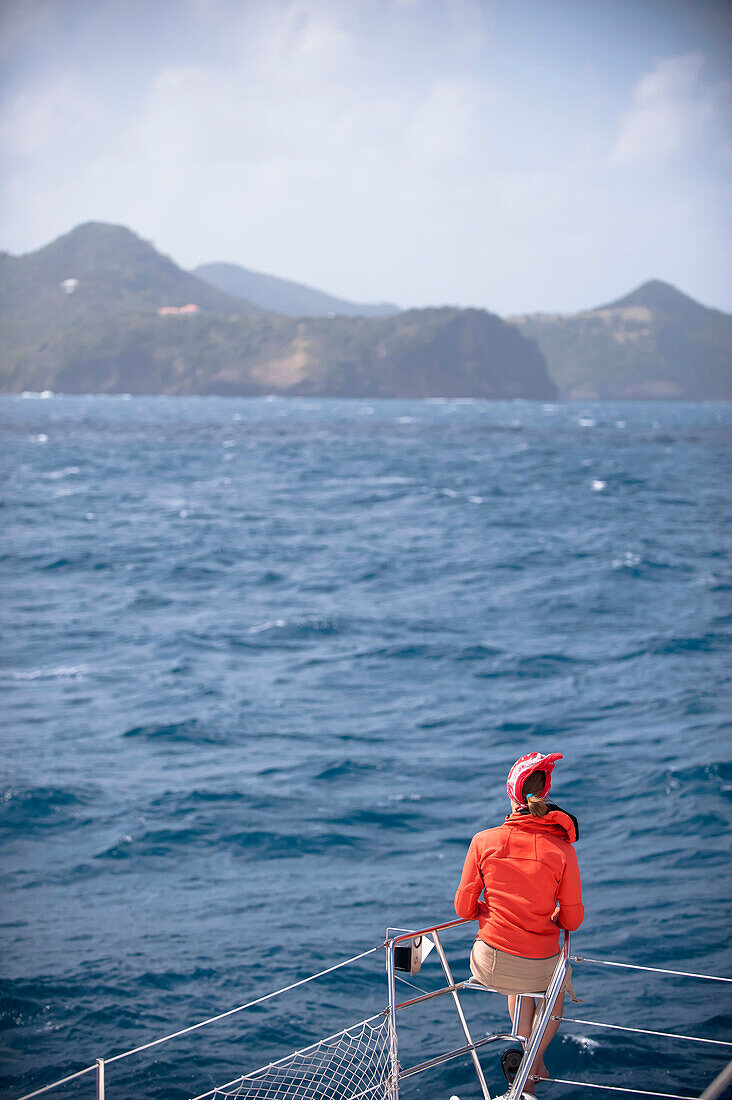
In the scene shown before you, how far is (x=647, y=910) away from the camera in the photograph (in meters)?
11.4

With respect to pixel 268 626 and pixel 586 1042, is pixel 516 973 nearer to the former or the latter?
pixel 586 1042

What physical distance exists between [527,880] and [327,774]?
10.7m

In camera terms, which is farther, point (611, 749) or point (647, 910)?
point (611, 749)

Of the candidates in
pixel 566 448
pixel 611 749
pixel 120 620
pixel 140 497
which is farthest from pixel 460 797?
pixel 566 448

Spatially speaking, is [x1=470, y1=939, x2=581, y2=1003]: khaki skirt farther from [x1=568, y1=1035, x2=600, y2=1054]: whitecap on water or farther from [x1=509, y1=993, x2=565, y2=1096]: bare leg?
[x1=568, y1=1035, x2=600, y2=1054]: whitecap on water

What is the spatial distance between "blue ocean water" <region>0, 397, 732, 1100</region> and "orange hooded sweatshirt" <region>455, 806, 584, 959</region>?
4107 millimetres

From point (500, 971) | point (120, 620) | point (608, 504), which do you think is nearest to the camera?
point (500, 971)

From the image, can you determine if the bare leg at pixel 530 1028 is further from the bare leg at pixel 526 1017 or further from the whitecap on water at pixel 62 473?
the whitecap on water at pixel 62 473

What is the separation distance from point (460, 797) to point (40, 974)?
669 cm

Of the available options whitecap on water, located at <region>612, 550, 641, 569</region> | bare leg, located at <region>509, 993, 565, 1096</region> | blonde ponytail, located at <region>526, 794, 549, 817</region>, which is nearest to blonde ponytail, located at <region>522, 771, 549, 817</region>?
Answer: blonde ponytail, located at <region>526, 794, 549, 817</region>

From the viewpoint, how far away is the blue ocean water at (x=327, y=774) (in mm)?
9539

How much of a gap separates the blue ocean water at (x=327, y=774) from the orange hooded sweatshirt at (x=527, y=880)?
4.11 metres

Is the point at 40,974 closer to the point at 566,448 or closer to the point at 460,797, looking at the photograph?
the point at 460,797

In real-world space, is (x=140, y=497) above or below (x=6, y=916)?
above
